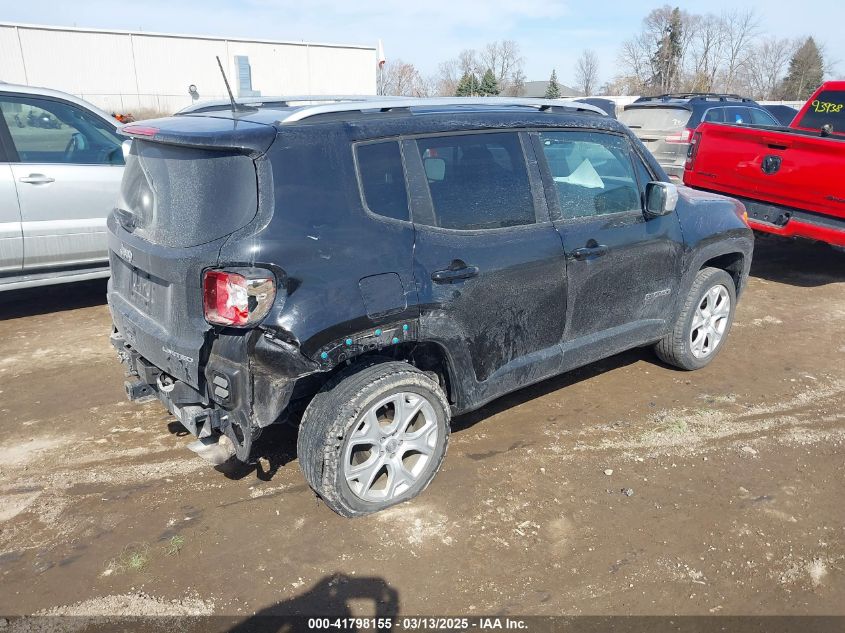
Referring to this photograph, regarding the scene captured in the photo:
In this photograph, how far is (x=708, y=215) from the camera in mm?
4566

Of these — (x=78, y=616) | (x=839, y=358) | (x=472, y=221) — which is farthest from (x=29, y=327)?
(x=839, y=358)

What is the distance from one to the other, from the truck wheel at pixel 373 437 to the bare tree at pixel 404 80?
1969 inches

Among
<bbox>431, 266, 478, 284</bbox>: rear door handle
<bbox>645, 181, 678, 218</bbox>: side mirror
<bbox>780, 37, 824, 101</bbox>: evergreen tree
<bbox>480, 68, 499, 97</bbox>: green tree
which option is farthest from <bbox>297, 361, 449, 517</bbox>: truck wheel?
<bbox>780, 37, 824, 101</bbox>: evergreen tree

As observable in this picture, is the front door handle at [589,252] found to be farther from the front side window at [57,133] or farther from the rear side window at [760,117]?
the rear side window at [760,117]

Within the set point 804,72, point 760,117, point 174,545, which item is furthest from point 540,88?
point 174,545

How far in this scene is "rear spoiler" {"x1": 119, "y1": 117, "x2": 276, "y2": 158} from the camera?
9.12 ft

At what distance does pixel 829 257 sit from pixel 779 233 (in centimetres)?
240

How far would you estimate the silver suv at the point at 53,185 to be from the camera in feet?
17.8

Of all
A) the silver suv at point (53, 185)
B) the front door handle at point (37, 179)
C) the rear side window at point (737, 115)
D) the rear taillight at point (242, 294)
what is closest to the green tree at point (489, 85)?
the rear side window at point (737, 115)

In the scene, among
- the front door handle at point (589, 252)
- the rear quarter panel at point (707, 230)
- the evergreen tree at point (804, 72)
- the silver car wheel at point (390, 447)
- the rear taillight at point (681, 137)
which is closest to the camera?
the silver car wheel at point (390, 447)

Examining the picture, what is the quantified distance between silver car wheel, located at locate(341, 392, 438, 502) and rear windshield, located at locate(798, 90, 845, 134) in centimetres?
770

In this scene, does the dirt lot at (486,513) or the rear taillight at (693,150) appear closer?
the dirt lot at (486,513)

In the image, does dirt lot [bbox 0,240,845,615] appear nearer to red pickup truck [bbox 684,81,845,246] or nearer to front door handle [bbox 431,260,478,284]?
front door handle [bbox 431,260,478,284]

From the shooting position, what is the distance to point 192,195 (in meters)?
2.89
